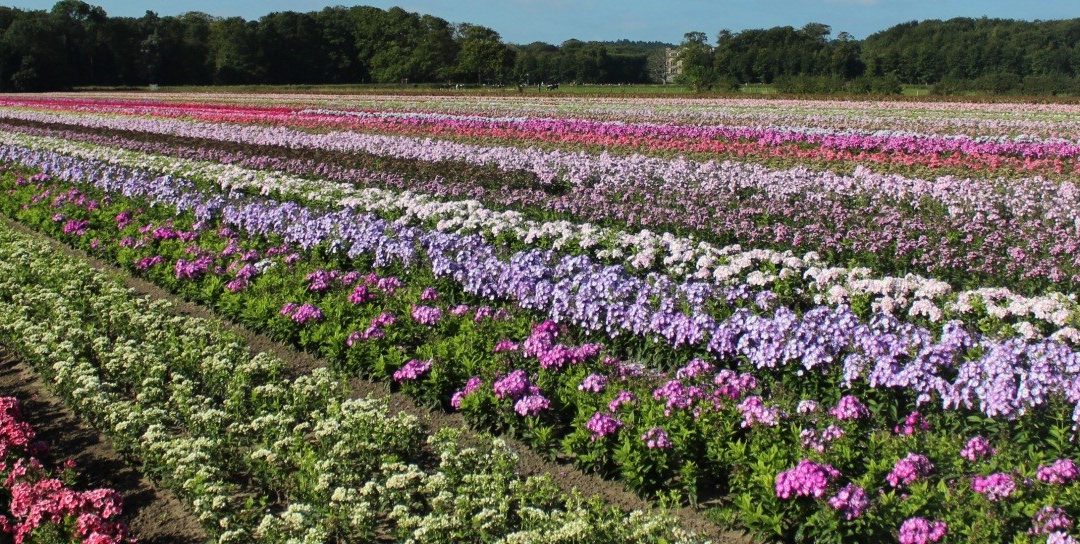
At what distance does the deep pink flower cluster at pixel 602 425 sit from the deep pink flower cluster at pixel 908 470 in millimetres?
1498

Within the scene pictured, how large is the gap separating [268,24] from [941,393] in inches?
3496

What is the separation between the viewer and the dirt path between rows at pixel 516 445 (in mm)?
4902

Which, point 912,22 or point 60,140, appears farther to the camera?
point 912,22

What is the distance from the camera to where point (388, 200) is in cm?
1164

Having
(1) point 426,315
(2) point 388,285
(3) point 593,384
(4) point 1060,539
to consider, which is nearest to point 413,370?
(1) point 426,315

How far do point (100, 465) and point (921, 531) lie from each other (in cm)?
463

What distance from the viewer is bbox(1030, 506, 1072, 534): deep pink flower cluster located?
147 inches

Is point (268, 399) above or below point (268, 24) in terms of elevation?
below

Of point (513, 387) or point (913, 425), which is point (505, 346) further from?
point (913, 425)

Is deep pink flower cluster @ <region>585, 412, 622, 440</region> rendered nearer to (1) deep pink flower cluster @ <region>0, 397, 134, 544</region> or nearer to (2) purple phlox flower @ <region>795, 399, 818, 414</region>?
(2) purple phlox flower @ <region>795, 399, 818, 414</region>

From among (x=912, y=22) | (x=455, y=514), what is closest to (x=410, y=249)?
(x=455, y=514)

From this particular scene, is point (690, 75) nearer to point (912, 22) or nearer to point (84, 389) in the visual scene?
point (912, 22)

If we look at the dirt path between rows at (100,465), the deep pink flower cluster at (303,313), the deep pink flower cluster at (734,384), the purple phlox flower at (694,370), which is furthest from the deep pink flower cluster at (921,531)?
the deep pink flower cluster at (303,313)

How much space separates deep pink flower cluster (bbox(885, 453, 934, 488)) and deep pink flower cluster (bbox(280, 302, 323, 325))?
15.5 feet
